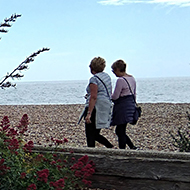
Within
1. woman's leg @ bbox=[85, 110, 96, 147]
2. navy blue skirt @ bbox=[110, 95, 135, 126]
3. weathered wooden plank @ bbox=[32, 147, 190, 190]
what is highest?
navy blue skirt @ bbox=[110, 95, 135, 126]

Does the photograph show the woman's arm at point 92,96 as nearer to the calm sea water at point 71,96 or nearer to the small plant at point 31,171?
the small plant at point 31,171

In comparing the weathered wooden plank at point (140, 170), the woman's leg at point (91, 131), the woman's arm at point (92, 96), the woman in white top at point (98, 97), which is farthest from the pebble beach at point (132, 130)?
the weathered wooden plank at point (140, 170)

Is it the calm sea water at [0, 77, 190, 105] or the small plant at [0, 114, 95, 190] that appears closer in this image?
the small plant at [0, 114, 95, 190]

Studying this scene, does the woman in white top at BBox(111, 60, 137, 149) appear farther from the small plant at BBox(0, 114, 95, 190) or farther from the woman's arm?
the small plant at BBox(0, 114, 95, 190)

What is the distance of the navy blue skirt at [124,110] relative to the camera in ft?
14.9

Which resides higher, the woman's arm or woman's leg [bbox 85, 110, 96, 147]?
the woman's arm

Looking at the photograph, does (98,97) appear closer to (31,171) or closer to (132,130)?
(31,171)

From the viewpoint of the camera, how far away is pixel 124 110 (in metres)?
4.54

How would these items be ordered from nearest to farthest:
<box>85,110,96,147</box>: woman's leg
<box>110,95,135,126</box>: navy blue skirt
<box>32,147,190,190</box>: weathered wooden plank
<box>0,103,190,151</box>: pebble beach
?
<box>32,147,190,190</box>: weathered wooden plank → <box>85,110,96,147</box>: woman's leg → <box>110,95,135,126</box>: navy blue skirt → <box>0,103,190,151</box>: pebble beach

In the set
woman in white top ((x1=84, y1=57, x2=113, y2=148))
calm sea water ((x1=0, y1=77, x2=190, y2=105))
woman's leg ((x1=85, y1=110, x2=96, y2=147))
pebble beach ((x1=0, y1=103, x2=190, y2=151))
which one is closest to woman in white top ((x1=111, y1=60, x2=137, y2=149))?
woman in white top ((x1=84, y1=57, x2=113, y2=148))

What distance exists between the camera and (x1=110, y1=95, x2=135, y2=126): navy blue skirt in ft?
14.9

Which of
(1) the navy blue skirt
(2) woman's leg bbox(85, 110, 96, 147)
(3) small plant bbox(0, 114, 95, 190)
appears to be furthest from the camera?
(1) the navy blue skirt

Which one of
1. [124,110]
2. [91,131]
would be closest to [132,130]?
[124,110]

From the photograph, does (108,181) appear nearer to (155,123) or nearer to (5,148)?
(5,148)
